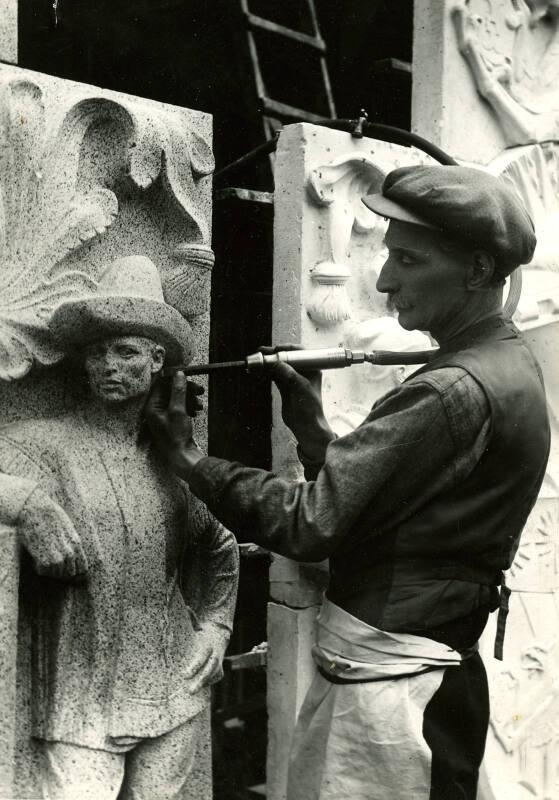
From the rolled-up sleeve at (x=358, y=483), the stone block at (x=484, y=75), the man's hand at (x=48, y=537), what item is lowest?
the man's hand at (x=48, y=537)

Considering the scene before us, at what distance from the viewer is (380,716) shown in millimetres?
2398

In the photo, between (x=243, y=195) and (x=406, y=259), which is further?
(x=243, y=195)

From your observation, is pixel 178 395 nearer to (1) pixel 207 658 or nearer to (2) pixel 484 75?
(1) pixel 207 658

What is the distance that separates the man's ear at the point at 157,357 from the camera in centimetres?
245

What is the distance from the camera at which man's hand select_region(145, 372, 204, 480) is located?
2455 millimetres

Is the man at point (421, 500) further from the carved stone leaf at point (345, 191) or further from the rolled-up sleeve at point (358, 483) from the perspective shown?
the carved stone leaf at point (345, 191)

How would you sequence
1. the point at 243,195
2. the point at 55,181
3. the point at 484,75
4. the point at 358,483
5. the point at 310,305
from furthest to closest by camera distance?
the point at 484,75 < the point at 243,195 < the point at 310,305 < the point at 55,181 < the point at 358,483

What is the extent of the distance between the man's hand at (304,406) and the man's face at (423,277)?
27cm

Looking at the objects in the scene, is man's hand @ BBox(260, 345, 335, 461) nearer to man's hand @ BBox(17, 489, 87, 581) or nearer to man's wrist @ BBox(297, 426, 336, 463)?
man's wrist @ BBox(297, 426, 336, 463)

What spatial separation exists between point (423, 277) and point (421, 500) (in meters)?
0.47

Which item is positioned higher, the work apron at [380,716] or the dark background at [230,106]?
the dark background at [230,106]

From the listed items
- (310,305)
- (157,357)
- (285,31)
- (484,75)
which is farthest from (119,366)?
(285,31)

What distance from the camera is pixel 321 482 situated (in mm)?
2316

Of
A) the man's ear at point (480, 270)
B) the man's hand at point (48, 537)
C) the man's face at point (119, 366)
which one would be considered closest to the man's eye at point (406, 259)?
the man's ear at point (480, 270)
